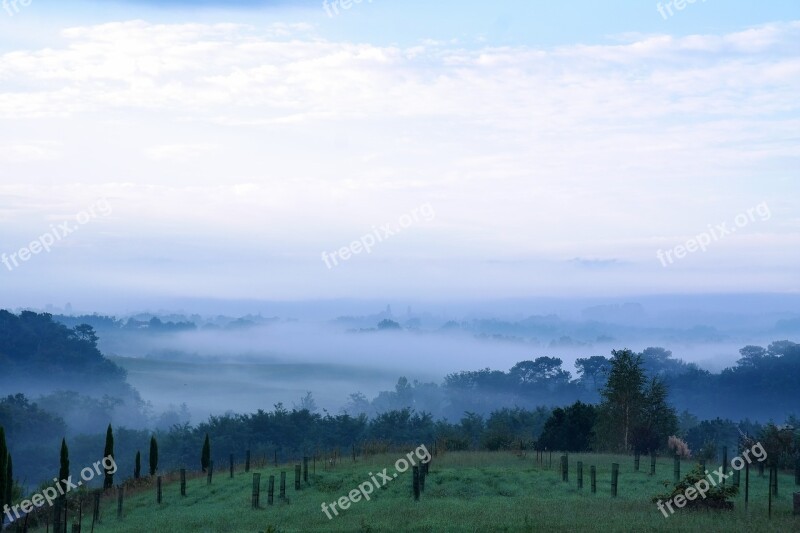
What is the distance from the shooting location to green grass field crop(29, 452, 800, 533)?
2838 centimetres

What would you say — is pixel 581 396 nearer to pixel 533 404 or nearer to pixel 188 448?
pixel 533 404

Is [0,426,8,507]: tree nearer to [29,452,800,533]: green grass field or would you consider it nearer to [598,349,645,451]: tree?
[29,452,800,533]: green grass field

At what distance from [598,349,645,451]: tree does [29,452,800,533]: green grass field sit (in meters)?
15.1

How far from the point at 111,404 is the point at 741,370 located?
117m

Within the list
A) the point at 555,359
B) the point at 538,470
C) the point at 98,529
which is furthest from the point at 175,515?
the point at 555,359

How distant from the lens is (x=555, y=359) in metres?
182

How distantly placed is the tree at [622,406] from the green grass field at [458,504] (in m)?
15.1

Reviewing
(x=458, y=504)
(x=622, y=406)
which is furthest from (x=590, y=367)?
(x=458, y=504)

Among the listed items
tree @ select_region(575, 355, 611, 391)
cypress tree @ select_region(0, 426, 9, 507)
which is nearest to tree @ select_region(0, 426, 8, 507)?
cypress tree @ select_region(0, 426, 9, 507)

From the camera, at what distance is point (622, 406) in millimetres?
66812

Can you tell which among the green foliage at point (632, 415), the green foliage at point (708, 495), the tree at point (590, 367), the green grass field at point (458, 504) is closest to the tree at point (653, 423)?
the green foliage at point (632, 415)

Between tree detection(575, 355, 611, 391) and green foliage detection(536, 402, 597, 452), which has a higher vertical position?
tree detection(575, 355, 611, 391)

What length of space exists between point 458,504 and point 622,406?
3655 cm

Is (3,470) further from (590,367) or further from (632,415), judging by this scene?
(590,367)
